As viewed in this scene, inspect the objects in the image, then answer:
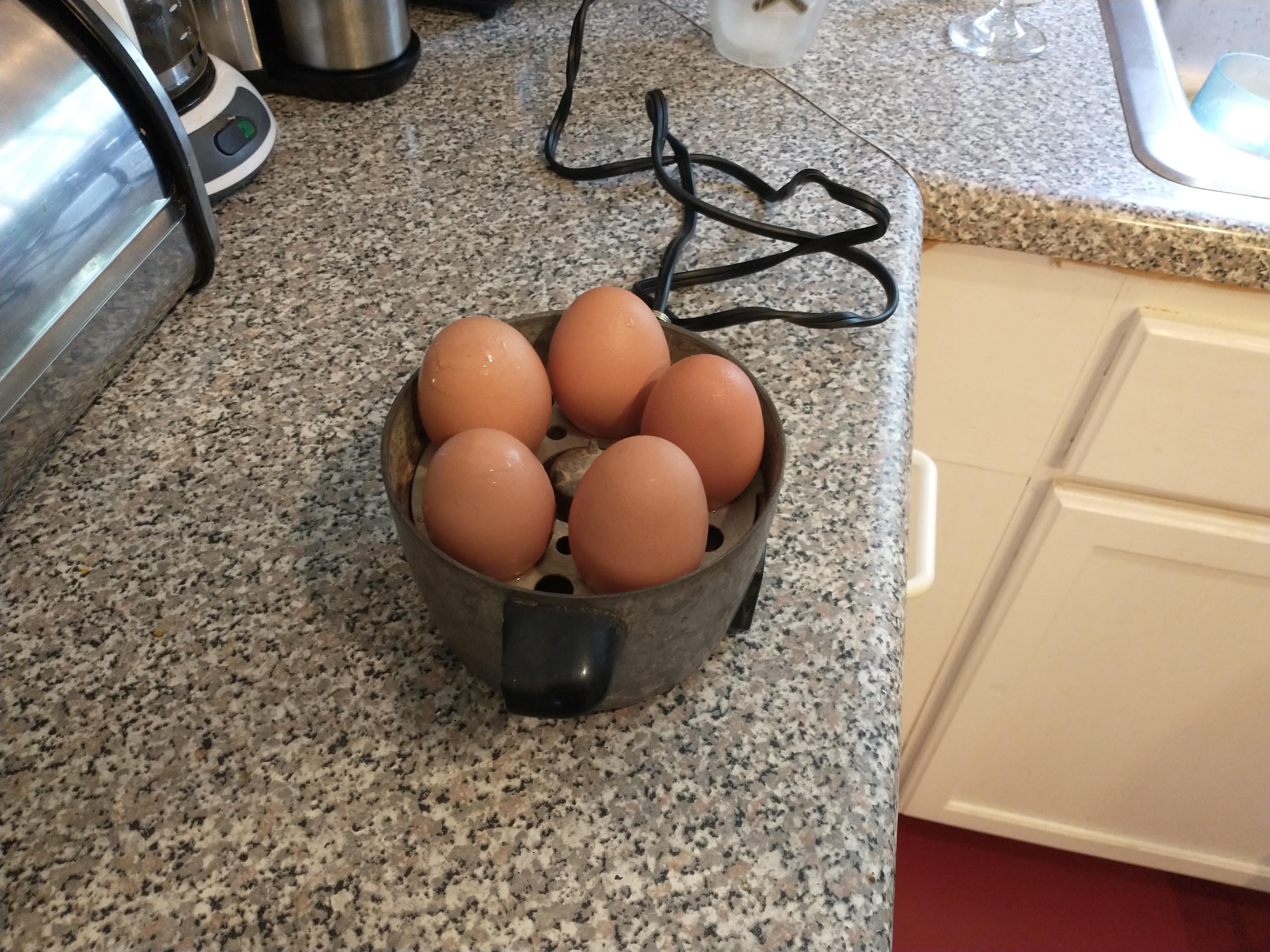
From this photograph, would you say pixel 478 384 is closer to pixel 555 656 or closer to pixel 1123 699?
pixel 555 656

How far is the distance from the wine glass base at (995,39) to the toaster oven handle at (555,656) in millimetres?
731

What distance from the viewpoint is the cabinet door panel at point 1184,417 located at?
0.74 metres

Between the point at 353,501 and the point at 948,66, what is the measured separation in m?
0.66

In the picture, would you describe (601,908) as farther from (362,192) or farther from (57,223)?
(362,192)

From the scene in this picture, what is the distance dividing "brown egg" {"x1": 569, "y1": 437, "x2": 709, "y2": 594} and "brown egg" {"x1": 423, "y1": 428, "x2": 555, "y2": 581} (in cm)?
2

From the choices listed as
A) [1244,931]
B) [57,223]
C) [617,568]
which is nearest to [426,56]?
[57,223]

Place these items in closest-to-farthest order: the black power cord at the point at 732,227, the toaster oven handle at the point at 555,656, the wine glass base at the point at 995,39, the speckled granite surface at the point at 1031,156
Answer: the toaster oven handle at the point at 555,656, the black power cord at the point at 732,227, the speckled granite surface at the point at 1031,156, the wine glass base at the point at 995,39

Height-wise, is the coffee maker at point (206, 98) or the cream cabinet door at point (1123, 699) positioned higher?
the coffee maker at point (206, 98)

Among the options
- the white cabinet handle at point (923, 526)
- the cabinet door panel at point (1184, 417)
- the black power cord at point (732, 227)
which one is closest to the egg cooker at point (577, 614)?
the black power cord at point (732, 227)

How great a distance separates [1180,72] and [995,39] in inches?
16.3

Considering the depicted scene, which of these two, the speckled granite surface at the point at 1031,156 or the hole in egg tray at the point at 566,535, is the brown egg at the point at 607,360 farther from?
the speckled granite surface at the point at 1031,156

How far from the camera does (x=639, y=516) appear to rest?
1.10 feet

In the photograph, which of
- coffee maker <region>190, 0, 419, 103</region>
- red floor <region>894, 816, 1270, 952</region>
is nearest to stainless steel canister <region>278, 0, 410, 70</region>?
coffee maker <region>190, 0, 419, 103</region>

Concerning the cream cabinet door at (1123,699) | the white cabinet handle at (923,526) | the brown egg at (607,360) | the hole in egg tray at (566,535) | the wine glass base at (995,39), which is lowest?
the cream cabinet door at (1123,699)
